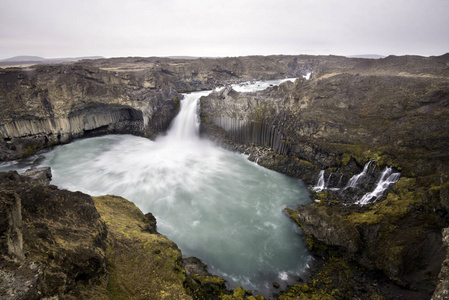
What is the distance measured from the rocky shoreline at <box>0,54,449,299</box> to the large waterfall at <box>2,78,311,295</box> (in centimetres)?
161

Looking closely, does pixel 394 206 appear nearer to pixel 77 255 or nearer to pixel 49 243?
pixel 77 255

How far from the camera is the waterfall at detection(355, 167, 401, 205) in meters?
16.9

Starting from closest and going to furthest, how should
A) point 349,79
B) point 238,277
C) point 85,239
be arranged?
point 85,239
point 238,277
point 349,79

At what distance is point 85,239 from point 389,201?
17527 millimetres

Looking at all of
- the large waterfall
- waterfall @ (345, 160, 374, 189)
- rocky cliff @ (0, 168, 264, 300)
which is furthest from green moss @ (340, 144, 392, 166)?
rocky cliff @ (0, 168, 264, 300)

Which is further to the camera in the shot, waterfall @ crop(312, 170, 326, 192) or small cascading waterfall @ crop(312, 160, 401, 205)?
waterfall @ crop(312, 170, 326, 192)

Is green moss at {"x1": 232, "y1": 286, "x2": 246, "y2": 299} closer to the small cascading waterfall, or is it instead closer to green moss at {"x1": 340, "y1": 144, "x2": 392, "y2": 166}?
the small cascading waterfall

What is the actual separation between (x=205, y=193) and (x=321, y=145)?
40.5 feet

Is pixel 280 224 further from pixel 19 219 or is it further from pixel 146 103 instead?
pixel 146 103

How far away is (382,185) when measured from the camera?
17.4m

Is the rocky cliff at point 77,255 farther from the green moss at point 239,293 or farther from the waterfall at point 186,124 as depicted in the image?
the waterfall at point 186,124

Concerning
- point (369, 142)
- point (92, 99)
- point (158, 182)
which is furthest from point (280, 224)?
point (92, 99)

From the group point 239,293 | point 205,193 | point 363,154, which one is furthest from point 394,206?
point 205,193

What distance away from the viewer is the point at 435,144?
16828 mm
